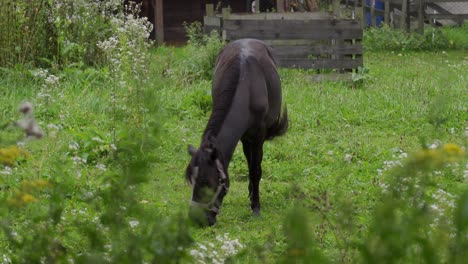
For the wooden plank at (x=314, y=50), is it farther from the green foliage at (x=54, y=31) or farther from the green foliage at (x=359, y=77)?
the green foliage at (x=54, y=31)

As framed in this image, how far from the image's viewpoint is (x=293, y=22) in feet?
48.9

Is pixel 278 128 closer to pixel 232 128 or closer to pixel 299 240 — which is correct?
pixel 232 128

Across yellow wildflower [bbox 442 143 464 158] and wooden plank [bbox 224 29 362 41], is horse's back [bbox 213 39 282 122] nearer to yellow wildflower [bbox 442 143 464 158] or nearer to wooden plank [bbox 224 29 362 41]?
yellow wildflower [bbox 442 143 464 158]

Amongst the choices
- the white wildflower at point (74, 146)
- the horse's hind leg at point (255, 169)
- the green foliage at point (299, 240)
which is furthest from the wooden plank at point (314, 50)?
the green foliage at point (299, 240)

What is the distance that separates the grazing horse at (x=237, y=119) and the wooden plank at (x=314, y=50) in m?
6.21

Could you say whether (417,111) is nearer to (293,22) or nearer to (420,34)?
(293,22)

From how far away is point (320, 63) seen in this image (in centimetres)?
1489

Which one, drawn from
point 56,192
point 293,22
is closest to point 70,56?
point 293,22

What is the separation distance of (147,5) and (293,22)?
31.6 ft

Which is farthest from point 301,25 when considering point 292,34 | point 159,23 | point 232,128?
point 159,23

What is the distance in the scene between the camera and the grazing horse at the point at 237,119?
6816 millimetres

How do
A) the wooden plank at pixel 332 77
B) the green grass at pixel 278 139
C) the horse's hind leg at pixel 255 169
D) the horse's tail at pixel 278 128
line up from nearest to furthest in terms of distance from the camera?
1. the green grass at pixel 278 139
2. the horse's hind leg at pixel 255 169
3. the horse's tail at pixel 278 128
4. the wooden plank at pixel 332 77

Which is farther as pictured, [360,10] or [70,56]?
[360,10]

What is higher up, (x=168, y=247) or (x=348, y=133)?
(x=168, y=247)
